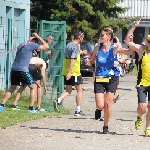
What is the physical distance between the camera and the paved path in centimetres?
1038

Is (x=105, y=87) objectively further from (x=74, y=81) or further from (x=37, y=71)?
(x=37, y=71)

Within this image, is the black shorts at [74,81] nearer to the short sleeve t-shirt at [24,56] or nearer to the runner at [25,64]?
the runner at [25,64]

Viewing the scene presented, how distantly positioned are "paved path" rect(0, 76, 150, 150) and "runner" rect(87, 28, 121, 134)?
592 mm

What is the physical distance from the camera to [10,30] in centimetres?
1856

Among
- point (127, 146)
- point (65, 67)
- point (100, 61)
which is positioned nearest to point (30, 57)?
point (65, 67)

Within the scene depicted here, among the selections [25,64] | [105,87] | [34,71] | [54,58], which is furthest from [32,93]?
[105,87]

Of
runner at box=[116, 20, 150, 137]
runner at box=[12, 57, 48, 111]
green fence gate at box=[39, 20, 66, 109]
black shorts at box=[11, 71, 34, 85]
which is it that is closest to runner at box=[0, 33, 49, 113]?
black shorts at box=[11, 71, 34, 85]

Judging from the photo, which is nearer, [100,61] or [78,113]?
[100,61]

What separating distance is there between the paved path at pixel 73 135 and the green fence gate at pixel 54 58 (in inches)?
39.9

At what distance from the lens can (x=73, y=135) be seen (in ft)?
38.2

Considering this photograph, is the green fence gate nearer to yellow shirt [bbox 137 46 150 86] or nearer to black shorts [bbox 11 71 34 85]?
black shorts [bbox 11 71 34 85]

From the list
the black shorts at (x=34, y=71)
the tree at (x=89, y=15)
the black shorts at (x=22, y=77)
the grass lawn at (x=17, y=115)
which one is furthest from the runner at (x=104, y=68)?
the tree at (x=89, y=15)

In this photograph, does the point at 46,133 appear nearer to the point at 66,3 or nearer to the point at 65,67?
the point at 65,67

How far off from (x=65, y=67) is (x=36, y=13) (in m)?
23.8
